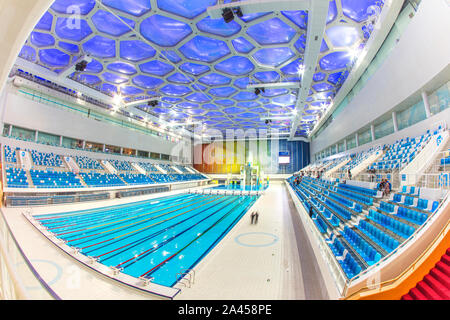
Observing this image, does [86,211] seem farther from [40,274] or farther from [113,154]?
[113,154]

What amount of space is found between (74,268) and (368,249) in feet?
20.2

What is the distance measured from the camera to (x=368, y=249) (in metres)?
3.79

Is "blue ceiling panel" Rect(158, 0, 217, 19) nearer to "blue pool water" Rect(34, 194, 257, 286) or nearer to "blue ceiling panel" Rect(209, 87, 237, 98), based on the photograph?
"blue ceiling panel" Rect(209, 87, 237, 98)

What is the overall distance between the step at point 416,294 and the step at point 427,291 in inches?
1.3

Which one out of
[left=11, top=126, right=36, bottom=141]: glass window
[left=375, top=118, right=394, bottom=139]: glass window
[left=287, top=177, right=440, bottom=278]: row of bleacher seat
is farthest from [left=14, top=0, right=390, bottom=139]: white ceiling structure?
[left=287, top=177, right=440, bottom=278]: row of bleacher seat

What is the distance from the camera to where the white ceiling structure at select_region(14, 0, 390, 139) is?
7977mm

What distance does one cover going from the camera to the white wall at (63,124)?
12.5 metres

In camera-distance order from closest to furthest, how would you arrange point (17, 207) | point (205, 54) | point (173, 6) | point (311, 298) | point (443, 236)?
point (443, 236) < point (311, 298) < point (173, 6) < point (17, 207) < point (205, 54)

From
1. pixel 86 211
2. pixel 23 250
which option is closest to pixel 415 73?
pixel 23 250

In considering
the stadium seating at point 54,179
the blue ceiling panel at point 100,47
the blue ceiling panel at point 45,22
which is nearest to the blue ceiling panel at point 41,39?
the blue ceiling panel at point 45,22

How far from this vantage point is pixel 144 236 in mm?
6973

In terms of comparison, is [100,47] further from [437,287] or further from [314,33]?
[437,287]

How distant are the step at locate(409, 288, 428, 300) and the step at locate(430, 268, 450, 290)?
29cm

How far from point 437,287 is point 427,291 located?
0.40ft
